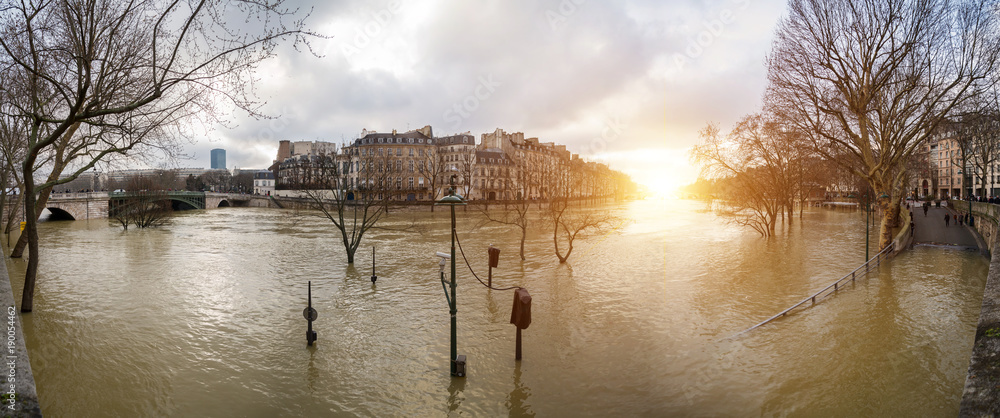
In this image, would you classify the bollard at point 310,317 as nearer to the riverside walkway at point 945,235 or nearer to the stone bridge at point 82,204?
the riverside walkway at point 945,235

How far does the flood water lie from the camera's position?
27.7 feet

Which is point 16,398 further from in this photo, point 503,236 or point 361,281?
point 503,236

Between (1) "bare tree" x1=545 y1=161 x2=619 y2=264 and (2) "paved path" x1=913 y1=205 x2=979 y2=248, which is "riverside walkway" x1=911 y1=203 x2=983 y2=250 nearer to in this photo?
(2) "paved path" x1=913 y1=205 x2=979 y2=248

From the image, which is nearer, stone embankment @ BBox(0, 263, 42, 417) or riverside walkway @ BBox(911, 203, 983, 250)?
stone embankment @ BBox(0, 263, 42, 417)

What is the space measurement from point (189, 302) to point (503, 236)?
81.7 ft

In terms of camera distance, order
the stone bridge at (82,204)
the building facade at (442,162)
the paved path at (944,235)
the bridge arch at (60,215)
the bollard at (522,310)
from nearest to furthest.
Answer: the bollard at (522,310) < the paved path at (944,235) < the stone bridge at (82,204) < the bridge arch at (60,215) < the building facade at (442,162)

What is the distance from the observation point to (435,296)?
1641cm

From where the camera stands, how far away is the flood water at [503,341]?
8453mm

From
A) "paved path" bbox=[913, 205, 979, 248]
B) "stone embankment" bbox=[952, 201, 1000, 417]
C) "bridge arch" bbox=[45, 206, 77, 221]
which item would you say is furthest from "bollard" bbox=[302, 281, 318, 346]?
"bridge arch" bbox=[45, 206, 77, 221]

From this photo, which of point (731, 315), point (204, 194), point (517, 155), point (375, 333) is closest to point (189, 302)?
point (375, 333)

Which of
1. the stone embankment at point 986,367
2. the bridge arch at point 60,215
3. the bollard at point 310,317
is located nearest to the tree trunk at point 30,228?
the bollard at point 310,317

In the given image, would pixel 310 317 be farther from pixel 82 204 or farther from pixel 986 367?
pixel 82 204

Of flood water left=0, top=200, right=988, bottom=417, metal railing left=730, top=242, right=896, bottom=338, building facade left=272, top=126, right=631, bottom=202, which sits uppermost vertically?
building facade left=272, top=126, right=631, bottom=202

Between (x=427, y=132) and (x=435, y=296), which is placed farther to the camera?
(x=427, y=132)
